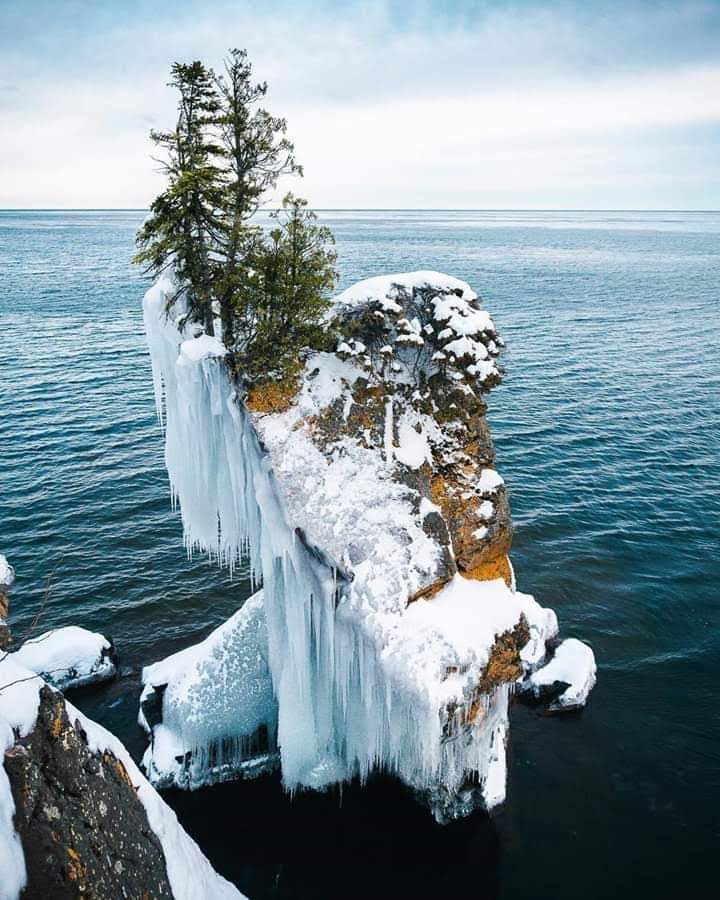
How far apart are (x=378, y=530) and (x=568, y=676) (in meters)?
10.6

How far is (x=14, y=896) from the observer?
6039 millimetres

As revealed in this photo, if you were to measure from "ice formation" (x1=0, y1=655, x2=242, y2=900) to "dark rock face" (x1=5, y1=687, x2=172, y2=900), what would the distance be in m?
0.12

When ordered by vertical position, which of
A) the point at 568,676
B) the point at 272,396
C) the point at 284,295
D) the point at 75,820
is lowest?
the point at 568,676

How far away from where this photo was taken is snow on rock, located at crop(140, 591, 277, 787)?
18.0 meters

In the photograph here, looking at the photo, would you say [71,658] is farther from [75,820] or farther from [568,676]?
[568,676]

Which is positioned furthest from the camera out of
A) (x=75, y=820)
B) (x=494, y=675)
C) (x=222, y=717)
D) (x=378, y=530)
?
(x=222, y=717)

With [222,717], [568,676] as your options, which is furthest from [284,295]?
[568,676]

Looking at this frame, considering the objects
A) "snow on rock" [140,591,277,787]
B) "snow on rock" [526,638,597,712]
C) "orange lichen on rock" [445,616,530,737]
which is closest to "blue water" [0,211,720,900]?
"snow on rock" [526,638,597,712]

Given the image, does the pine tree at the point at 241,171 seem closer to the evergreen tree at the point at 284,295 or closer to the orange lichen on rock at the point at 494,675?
the evergreen tree at the point at 284,295

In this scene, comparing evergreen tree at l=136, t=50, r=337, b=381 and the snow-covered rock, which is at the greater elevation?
evergreen tree at l=136, t=50, r=337, b=381

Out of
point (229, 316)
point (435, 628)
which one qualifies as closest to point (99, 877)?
point (435, 628)

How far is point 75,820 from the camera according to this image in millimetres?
7141

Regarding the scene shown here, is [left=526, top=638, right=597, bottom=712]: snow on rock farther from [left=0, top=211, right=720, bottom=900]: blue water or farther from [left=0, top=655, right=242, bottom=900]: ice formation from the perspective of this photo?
[left=0, top=655, right=242, bottom=900]: ice formation

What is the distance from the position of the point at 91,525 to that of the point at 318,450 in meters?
18.8
